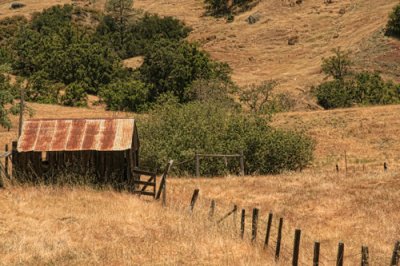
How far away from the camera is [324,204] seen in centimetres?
2152

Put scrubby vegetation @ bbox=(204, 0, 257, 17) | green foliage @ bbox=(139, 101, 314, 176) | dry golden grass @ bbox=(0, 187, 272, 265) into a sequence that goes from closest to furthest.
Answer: dry golden grass @ bbox=(0, 187, 272, 265) < green foliage @ bbox=(139, 101, 314, 176) < scrubby vegetation @ bbox=(204, 0, 257, 17)

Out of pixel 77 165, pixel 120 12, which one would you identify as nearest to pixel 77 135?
pixel 77 165

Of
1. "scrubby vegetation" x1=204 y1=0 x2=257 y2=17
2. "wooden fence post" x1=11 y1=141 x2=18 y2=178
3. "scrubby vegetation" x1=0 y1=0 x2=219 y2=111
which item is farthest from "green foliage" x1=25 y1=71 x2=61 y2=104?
"scrubby vegetation" x1=204 y1=0 x2=257 y2=17

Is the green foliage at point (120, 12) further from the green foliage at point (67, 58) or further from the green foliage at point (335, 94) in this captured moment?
the green foliage at point (335, 94)

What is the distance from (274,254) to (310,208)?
828cm

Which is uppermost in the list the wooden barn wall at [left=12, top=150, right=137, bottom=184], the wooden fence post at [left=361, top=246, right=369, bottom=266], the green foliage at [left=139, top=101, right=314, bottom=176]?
the wooden fence post at [left=361, top=246, right=369, bottom=266]

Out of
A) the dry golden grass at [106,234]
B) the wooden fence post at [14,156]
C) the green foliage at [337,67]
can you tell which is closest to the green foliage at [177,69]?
the green foliage at [337,67]

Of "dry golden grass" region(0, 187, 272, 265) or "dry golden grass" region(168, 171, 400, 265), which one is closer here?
"dry golden grass" region(0, 187, 272, 265)

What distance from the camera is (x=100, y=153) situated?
21031mm

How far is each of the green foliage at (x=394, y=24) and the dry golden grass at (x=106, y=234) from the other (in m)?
65.5

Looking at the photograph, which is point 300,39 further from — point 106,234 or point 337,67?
point 106,234

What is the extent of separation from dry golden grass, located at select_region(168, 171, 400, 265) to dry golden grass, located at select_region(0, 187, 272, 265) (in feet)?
6.97

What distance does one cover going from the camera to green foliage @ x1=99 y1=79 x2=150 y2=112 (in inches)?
2452

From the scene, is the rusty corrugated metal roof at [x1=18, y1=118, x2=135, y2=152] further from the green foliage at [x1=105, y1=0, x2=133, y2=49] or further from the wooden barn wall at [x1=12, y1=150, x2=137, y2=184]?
the green foliage at [x1=105, y1=0, x2=133, y2=49]
